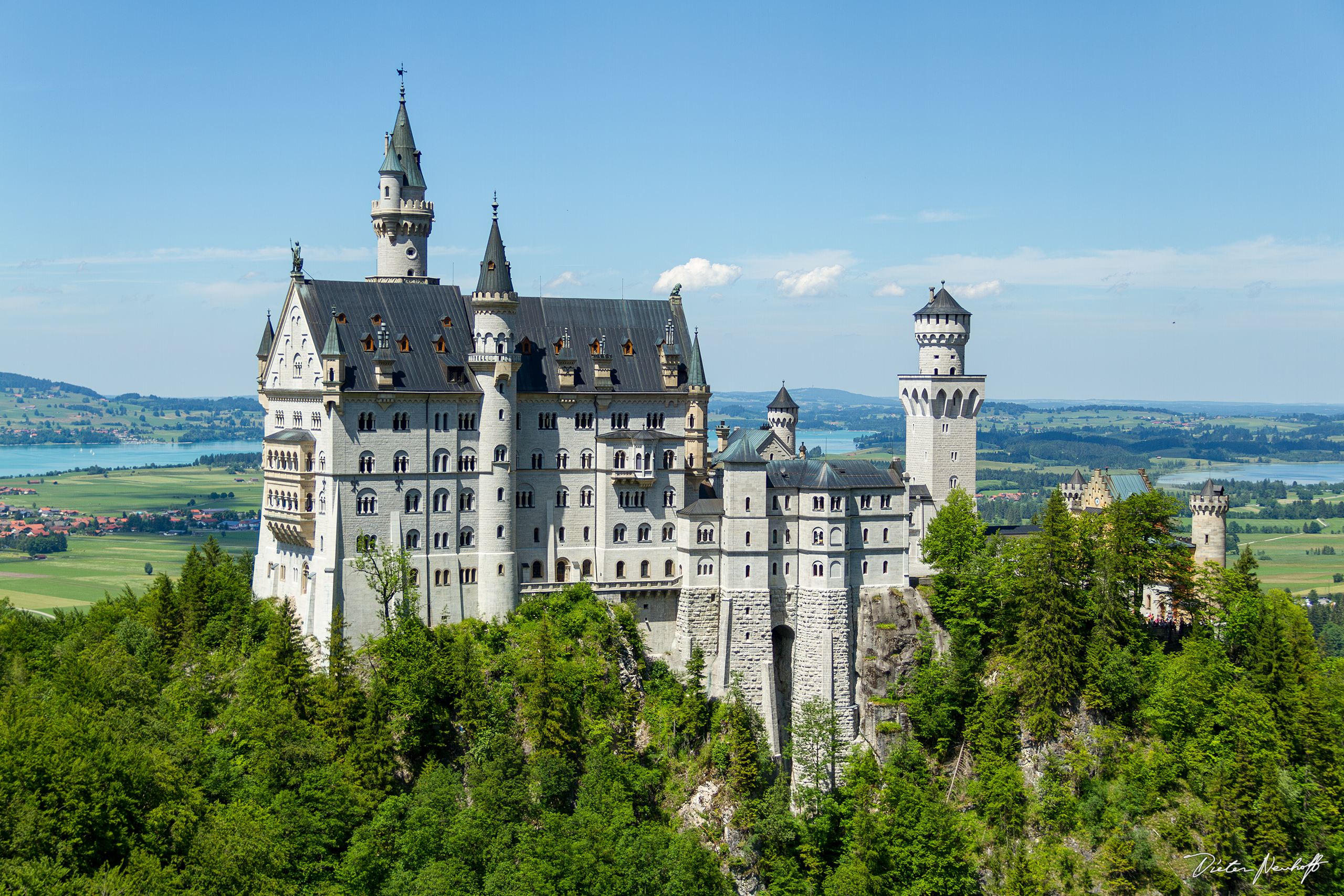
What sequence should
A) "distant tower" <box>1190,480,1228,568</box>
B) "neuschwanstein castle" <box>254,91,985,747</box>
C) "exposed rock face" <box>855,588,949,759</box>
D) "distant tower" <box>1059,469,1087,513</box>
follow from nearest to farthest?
"neuschwanstein castle" <box>254,91,985,747</box>
"exposed rock face" <box>855,588,949,759</box>
"distant tower" <box>1190,480,1228,568</box>
"distant tower" <box>1059,469,1087,513</box>

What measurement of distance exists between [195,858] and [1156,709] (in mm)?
57948

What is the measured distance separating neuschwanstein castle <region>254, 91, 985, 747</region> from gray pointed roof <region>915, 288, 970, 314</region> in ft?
49.0

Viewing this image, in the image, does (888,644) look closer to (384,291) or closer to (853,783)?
(853,783)

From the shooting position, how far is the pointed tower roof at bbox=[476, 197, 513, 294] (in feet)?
301

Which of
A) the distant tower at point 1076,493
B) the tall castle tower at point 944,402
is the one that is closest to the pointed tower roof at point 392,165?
the tall castle tower at point 944,402

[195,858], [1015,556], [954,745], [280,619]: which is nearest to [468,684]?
[280,619]

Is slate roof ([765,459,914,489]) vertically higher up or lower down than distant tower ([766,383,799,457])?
lower down

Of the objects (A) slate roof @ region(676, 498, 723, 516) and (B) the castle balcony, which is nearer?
(B) the castle balcony

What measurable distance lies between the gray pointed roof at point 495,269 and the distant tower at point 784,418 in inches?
887

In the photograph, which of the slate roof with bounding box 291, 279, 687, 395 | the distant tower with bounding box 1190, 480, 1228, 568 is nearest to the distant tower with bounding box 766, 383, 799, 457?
the slate roof with bounding box 291, 279, 687, 395

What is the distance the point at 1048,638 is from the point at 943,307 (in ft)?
95.3

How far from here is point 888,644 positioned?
312ft

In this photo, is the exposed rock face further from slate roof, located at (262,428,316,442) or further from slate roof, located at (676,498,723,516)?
slate roof, located at (262,428,316,442)
